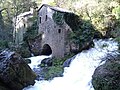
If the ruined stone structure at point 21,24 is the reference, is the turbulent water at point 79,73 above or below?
below

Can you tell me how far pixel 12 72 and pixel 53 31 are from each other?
37.4 feet

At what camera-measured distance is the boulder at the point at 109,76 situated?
1128 centimetres

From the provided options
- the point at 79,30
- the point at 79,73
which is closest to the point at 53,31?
the point at 79,30

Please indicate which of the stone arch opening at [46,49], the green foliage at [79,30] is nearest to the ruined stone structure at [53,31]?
the stone arch opening at [46,49]

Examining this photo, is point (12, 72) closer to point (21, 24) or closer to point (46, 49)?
point (46, 49)

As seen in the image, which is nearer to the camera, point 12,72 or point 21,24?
point 12,72

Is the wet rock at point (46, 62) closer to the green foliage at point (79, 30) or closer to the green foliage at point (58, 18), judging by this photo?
the green foliage at point (79, 30)

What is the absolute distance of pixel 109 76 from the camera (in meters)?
11.5

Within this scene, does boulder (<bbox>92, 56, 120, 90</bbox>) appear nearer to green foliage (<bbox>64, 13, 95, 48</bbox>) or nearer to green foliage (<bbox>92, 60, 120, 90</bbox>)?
green foliage (<bbox>92, 60, 120, 90</bbox>)

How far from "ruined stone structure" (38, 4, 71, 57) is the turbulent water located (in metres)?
2.68

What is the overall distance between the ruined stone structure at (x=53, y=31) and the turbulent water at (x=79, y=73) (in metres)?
2.68

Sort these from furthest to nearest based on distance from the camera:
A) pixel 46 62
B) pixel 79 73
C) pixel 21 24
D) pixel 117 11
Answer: pixel 21 24
pixel 117 11
pixel 46 62
pixel 79 73

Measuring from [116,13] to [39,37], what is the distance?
8385 mm

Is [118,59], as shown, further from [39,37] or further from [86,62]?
[39,37]
